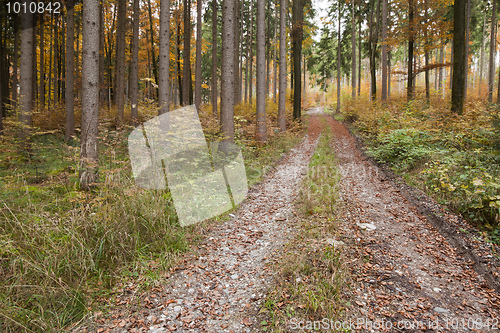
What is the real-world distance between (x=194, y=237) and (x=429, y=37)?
17814 mm

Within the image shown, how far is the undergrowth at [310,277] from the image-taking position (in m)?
2.83

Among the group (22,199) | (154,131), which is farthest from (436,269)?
(154,131)

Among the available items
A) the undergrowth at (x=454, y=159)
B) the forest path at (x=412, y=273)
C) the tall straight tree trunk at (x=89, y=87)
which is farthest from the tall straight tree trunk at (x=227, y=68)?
the undergrowth at (x=454, y=159)

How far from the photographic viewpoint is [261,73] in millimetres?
12211

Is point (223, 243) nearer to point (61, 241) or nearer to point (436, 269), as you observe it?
point (61, 241)

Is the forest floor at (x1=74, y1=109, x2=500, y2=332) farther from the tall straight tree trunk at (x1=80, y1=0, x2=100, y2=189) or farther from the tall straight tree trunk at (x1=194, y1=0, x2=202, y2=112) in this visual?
the tall straight tree trunk at (x1=194, y1=0, x2=202, y2=112)

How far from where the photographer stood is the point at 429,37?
582 inches

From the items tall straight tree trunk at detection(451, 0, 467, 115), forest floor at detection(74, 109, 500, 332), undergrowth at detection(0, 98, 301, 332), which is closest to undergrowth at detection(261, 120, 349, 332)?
forest floor at detection(74, 109, 500, 332)

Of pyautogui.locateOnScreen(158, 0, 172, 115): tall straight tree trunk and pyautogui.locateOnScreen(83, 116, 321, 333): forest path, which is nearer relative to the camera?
pyautogui.locateOnScreen(83, 116, 321, 333): forest path

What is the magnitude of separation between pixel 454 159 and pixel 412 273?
5007mm

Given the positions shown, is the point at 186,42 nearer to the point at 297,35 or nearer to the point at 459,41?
the point at 297,35

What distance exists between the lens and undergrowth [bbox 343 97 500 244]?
4668 millimetres

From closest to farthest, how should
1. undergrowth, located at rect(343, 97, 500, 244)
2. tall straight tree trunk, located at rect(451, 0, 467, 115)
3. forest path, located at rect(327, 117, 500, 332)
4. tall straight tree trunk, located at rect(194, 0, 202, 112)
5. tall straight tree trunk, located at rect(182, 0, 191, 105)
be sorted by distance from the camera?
forest path, located at rect(327, 117, 500, 332), undergrowth, located at rect(343, 97, 500, 244), tall straight tree trunk, located at rect(451, 0, 467, 115), tall straight tree trunk, located at rect(194, 0, 202, 112), tall straight tree trunk, located at rect(182, 0, 191, 105)

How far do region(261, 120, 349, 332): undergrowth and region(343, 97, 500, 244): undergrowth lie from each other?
8.24ft
